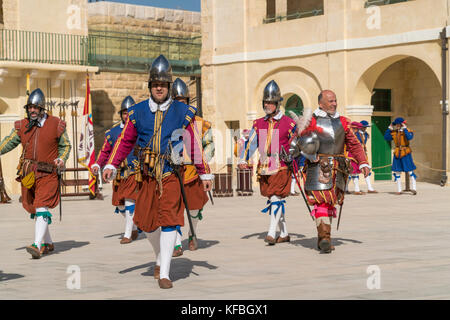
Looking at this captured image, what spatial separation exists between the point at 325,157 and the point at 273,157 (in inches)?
41.4

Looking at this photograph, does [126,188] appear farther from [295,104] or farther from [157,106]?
[295,104]

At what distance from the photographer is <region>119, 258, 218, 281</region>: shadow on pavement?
820cm

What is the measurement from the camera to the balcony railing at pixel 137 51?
2725 cm

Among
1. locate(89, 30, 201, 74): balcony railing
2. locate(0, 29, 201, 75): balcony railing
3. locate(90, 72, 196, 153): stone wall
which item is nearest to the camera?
locate(0, 29, 201, 75): balcony railing

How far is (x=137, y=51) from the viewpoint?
28.6 metres

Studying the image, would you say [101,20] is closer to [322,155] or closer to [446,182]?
[446,182]

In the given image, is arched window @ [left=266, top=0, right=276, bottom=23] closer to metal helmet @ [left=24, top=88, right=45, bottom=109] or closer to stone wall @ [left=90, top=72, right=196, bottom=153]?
stone wall @ [left=90, top=72, right=196, bottom=153]

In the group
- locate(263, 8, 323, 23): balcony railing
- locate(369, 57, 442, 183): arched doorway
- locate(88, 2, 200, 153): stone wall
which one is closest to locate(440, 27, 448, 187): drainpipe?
locate(369, 57, 442, 183): arched doorway

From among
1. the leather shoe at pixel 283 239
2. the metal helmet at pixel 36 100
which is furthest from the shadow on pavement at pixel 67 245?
the leather shoe at pixel 283 239

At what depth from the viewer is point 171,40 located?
1181 inches

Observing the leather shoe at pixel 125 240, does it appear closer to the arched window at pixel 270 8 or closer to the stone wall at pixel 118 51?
the stone wall at pixel 118 51

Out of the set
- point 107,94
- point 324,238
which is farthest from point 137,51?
point 324,238

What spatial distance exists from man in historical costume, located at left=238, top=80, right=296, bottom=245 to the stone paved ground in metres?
0.39

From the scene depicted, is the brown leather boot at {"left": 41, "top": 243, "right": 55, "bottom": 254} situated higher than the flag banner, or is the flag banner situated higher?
the flag banner
